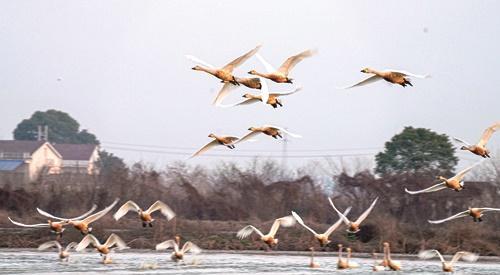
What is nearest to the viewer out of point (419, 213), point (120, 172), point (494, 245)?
point (494, 245)

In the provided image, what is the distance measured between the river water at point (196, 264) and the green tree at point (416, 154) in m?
16.1

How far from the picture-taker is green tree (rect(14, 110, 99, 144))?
447 ft

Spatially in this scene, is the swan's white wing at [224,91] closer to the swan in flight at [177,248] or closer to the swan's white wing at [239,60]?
the swan's white wing at [239,60]

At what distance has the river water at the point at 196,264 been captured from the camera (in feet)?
120

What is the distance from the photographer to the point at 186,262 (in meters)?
40.8

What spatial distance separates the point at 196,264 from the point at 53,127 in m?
102

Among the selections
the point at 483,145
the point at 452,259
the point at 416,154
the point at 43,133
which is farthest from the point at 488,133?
the point at 43,133

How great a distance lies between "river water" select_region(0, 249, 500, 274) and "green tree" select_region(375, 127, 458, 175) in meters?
16.1

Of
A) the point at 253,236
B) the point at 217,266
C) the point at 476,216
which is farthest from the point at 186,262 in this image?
the point at 476,216

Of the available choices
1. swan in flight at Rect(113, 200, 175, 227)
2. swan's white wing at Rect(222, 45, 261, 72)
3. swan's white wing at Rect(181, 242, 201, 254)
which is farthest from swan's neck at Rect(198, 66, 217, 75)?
swan's white wing at Rect(181, 242, 201, 254)

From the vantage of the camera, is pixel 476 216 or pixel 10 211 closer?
pixel 476 216

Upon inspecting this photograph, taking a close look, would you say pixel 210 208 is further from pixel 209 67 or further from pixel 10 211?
pixel 209 67

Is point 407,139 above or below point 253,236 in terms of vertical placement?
above

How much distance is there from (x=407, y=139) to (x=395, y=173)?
13.1ft
